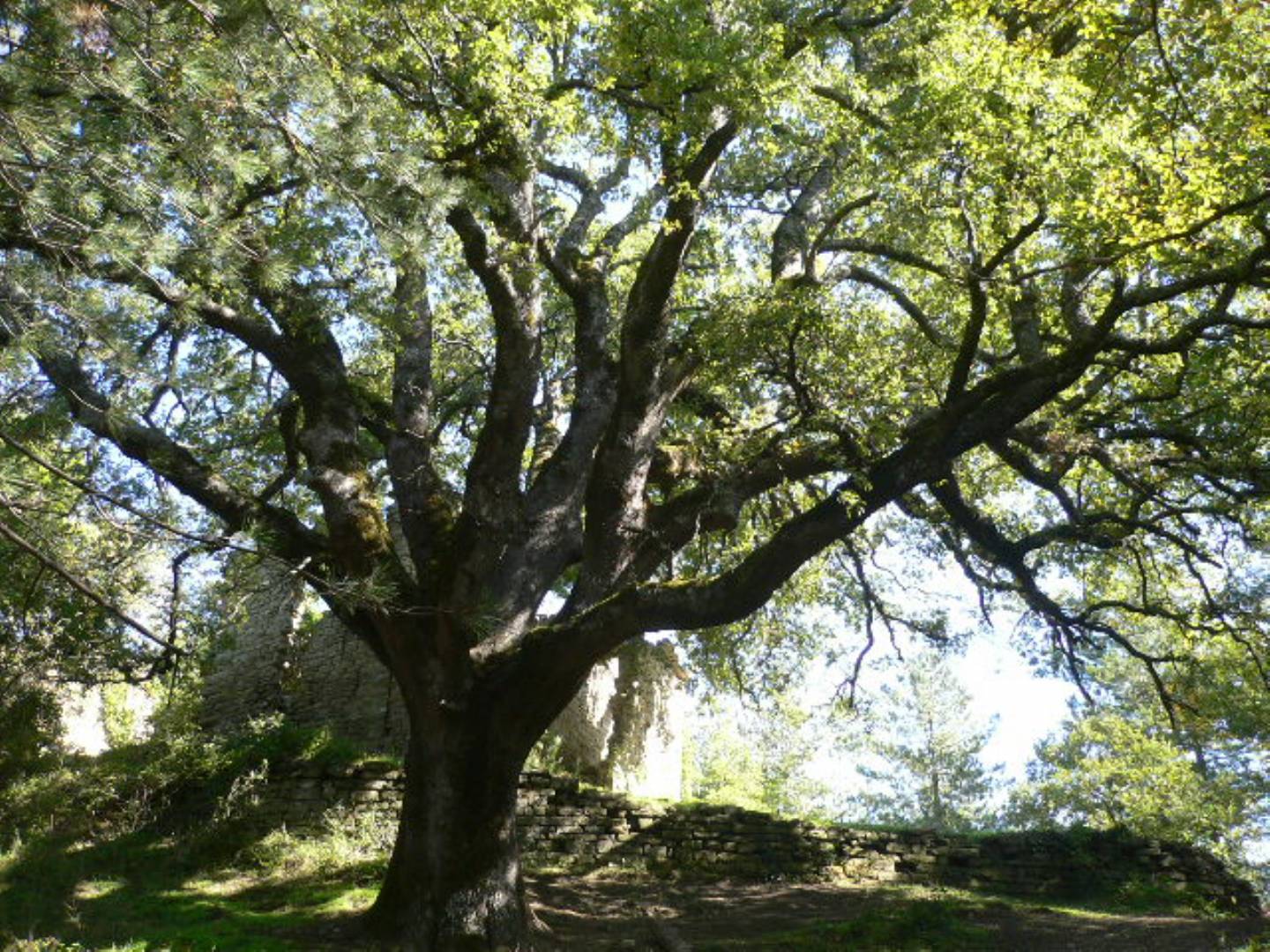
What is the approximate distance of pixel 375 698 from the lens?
1295 cm

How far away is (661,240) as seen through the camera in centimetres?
751

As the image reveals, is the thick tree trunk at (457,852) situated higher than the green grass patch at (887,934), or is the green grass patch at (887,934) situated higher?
the thick tree trunk at (457,852)

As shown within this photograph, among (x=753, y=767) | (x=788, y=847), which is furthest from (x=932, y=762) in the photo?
(x=788, y=847)

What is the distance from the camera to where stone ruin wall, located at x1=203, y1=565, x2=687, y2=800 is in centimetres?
1259

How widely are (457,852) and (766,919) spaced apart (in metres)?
3.46

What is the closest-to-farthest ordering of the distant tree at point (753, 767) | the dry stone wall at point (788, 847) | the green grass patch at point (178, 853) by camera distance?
1. the green grass patch at point (178, 853)
2. the dry stone wall at point (788, 847)
3. the distant tree at point (753, 767)

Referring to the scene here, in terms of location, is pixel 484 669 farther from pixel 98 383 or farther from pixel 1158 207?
pixel 1158 207

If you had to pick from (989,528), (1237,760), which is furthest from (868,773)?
(989,528)

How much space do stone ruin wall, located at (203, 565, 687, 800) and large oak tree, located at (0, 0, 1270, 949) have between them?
439 cm

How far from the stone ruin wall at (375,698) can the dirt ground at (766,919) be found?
288cm

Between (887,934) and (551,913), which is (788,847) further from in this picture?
(551,913)

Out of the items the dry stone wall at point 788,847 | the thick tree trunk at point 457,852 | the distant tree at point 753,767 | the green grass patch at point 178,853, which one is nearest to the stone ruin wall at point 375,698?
the dry stone wall at point 788,847

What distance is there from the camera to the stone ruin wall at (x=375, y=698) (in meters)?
12.6

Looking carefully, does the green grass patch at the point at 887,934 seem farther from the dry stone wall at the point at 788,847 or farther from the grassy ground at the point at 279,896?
the dry stone wall at the point at 788,847
